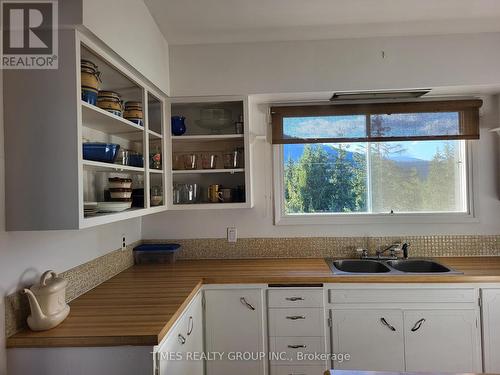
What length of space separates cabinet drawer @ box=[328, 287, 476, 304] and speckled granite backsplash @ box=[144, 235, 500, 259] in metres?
0.51

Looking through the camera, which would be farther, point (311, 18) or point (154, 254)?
point (154, 254)

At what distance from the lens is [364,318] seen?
1944 mm

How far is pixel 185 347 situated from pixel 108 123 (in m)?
1.23

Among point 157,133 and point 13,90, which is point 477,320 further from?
point 13,90

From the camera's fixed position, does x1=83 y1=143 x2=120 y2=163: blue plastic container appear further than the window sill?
No

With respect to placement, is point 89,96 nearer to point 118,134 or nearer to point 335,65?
point 118,134

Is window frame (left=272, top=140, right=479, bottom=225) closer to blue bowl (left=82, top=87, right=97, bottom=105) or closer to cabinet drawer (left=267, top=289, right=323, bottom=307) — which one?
cabinet drawer (left=267, top=289, right=323, bottom=307)

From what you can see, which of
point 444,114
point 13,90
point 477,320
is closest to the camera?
point 13,90

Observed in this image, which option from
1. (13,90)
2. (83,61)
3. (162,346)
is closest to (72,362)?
(162,346)

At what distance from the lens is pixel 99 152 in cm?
140

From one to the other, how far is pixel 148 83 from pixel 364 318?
201 centimetres

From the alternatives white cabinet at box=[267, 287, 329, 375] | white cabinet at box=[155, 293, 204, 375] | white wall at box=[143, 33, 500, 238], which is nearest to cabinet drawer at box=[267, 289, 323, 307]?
white cabinet at box=[267, 287, 329, 375]

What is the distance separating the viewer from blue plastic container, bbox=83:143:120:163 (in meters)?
1.36

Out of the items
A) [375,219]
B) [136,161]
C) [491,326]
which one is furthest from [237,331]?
[491,326]
